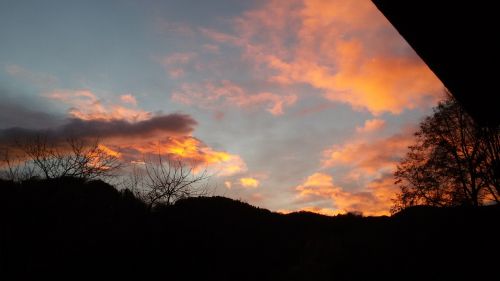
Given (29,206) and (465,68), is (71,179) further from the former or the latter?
(465,68)

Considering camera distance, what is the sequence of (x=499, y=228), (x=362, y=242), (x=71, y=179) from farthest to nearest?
(x=362, y=242)
(x=499, y=228)
(x=71, y=179)

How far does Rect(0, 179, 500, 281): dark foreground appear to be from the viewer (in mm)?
13492

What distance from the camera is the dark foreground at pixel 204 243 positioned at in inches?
531

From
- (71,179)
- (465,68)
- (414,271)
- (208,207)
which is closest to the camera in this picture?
(465,68)

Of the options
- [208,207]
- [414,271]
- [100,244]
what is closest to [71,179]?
[100,244]

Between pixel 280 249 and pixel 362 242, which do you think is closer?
pixel 362 242

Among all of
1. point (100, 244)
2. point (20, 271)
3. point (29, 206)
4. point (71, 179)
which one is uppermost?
point (71, 179)

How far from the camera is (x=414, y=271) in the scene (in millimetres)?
19406

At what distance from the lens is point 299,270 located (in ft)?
76.5

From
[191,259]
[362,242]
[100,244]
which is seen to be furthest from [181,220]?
[362,242]

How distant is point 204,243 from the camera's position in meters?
22.0

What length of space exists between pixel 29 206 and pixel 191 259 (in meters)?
9.52

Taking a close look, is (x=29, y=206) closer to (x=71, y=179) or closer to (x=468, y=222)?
(x=71, y=179)

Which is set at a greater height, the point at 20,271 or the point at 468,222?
the point at 468,222
